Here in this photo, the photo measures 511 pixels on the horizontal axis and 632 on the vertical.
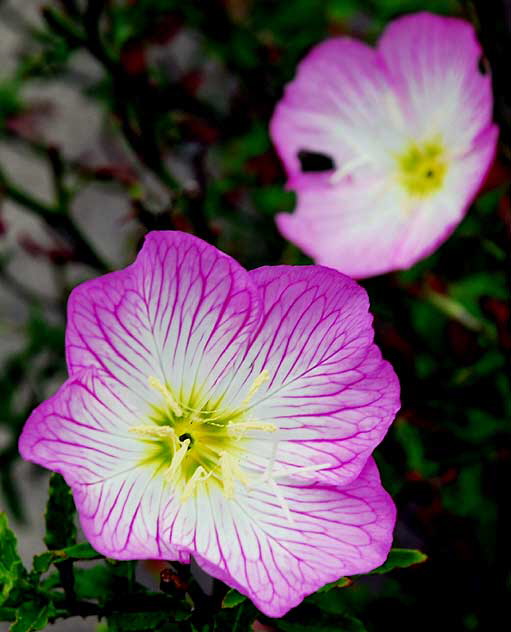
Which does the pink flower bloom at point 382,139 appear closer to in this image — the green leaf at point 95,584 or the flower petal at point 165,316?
the flower petal at point 165,316

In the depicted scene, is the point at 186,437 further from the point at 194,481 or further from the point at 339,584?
the point at 339,584

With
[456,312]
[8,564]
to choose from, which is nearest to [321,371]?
[8,564]

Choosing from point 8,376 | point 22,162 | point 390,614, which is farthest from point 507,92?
point 22,162

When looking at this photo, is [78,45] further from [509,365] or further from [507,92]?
[509,365]

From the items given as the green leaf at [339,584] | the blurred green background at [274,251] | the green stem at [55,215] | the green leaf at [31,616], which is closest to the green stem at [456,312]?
the blurred green background at [274,251]

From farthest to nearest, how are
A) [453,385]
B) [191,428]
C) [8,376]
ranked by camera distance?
[8,376], [453,385], [191,428]

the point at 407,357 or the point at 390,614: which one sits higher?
the point at 407,357

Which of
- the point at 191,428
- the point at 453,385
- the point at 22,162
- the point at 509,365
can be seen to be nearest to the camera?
the point at 191,428
